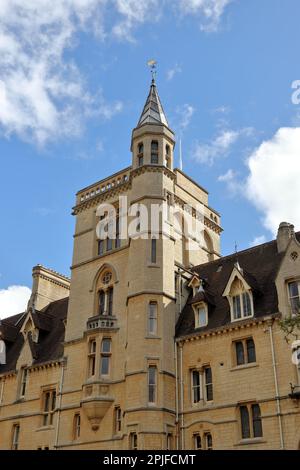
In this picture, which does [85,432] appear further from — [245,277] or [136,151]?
[136,151]

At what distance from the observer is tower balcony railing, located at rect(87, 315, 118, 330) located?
125ft

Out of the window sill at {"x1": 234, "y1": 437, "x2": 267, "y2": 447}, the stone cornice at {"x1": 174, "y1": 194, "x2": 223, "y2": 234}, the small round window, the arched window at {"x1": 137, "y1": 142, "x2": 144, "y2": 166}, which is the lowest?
the window sill at {"x1": 234, "y1": 437, "x2": 267, "y2": 447}

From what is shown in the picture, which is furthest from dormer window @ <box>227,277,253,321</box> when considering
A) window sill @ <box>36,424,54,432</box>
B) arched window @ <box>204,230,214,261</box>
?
window sill @ <box>36,424,54,432</box>

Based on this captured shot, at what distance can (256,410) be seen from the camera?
102ft

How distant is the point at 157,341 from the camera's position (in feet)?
116

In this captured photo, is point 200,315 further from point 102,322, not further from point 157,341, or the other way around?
point 102,322

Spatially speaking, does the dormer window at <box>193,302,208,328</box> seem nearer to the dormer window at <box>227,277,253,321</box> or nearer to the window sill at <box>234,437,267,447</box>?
the dormer window at <box>227,277,253,321</box>

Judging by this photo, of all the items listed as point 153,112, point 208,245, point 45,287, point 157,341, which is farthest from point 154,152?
point 45,287

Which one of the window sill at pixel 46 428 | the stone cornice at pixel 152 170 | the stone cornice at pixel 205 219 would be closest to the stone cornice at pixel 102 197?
the stone cornice at pixel 152 170

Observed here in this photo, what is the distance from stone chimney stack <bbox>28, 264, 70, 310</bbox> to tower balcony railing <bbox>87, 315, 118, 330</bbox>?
15872 mm

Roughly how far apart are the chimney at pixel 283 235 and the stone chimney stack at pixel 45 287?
2440 cm

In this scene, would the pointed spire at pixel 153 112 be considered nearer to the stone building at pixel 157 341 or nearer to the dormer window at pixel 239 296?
the stone building at pixel 157 341

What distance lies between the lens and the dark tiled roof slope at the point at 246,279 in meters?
34.1

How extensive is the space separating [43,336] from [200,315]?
15387 millimetres
